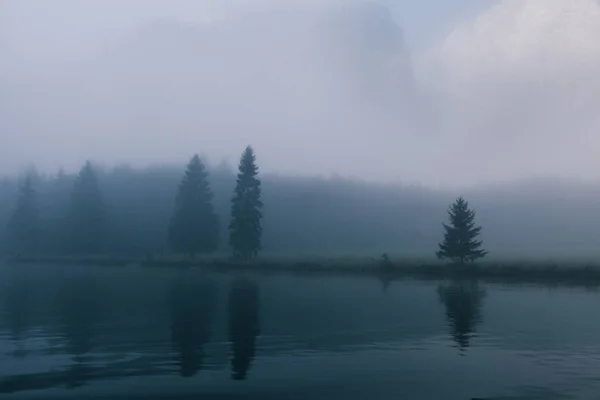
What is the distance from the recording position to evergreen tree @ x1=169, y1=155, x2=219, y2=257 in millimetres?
54250

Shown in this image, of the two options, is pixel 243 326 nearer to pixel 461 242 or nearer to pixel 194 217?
pixel 461 242

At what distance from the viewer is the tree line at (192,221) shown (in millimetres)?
48375

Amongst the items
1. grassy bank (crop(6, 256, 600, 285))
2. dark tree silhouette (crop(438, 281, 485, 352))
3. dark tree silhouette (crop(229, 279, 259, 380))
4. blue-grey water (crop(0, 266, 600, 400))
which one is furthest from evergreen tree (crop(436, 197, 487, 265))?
dark tree silhouette (crop(229, 279, 259, 380))

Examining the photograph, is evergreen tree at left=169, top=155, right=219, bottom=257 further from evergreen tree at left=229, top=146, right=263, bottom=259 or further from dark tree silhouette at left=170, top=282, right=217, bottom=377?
dark tree silhouette at left=170, top=282, right=217, bottom=377

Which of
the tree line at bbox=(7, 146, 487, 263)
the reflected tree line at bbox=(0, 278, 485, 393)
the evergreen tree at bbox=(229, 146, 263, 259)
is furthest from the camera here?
the evergreen tree at bbox=(229, 146, 263, 259)

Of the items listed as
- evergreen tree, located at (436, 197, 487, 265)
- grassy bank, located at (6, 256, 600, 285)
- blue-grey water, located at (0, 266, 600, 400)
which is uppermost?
evergreen tree, located at (436, 197, 487, 265)

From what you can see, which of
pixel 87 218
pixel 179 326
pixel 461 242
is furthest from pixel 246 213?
pixel 179 326

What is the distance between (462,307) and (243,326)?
36.5 ft

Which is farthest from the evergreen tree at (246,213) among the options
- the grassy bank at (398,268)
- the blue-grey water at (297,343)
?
the blue-grey water at (297,343)

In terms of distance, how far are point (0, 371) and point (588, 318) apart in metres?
21.3

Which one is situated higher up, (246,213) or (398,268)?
(246,213)

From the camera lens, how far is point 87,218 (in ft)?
196

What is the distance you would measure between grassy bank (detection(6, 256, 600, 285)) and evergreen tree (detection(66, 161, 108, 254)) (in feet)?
18.0

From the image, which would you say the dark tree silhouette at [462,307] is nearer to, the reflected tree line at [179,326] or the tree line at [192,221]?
the reflected tree line at [179,326]
